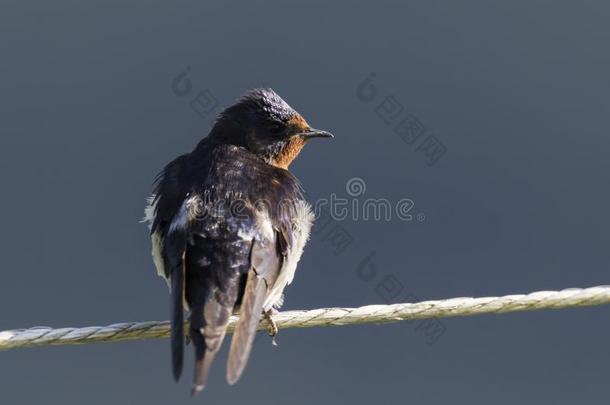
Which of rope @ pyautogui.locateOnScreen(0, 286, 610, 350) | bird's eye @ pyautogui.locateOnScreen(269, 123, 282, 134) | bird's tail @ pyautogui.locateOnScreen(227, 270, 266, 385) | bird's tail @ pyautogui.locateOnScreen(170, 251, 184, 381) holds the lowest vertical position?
rope @ pyautogui.locateOnScreen(0, 286, 610, 350)

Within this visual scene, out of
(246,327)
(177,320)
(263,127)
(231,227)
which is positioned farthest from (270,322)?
(263,127)

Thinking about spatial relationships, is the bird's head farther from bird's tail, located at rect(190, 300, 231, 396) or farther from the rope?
the rope

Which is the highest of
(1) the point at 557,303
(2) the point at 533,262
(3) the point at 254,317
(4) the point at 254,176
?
(4) the point at 254,176

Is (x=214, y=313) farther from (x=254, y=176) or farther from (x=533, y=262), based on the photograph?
(x=533, y=262)

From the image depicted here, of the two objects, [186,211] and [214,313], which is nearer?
[214,313]

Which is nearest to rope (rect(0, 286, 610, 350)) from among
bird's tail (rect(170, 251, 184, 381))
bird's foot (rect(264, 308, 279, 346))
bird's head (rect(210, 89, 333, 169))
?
bird's tail (rect(170, 251, 184, 381))

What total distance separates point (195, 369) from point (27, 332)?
0.55 m

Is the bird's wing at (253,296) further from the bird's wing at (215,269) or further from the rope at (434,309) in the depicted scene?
→ the rope at (434,309)

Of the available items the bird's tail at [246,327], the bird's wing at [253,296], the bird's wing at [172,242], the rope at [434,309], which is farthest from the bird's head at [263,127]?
the rope at [434,309]

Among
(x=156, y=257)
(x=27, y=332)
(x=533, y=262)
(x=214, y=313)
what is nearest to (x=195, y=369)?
(x=214, y=313)

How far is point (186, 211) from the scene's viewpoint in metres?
4.34

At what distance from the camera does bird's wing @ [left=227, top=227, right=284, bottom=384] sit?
3881 millimetres

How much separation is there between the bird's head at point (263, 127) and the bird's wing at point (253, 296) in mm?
696

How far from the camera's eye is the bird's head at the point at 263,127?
199 inches
